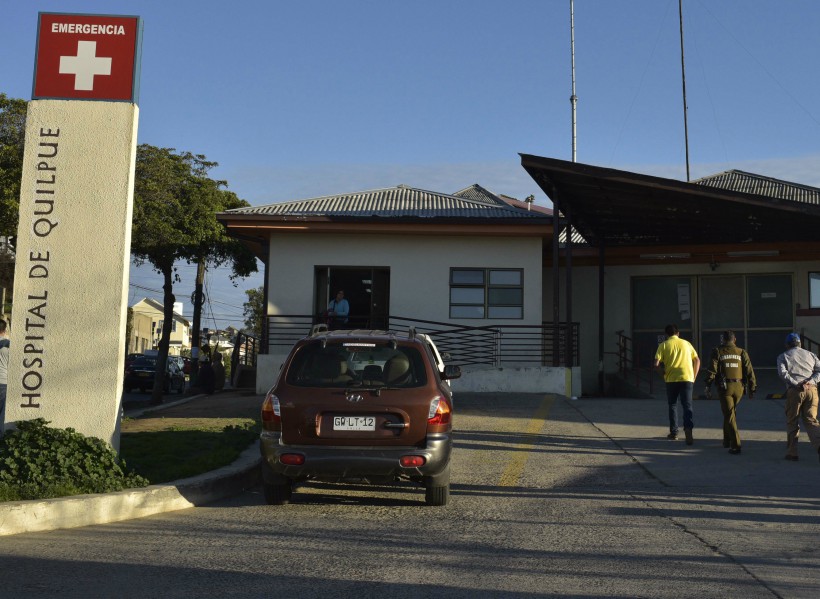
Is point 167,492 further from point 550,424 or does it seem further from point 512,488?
point 550,424

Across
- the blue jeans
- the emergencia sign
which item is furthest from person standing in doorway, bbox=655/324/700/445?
the emergencia sign

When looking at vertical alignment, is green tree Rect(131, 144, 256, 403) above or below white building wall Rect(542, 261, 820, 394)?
above

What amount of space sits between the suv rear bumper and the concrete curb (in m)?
1.02

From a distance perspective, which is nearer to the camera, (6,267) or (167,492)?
(167,492)

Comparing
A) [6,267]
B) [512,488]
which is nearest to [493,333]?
[512,488]

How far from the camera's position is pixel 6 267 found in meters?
32.0

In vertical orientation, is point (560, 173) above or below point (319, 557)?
above

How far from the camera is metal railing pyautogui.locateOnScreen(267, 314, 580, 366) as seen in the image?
20.8m

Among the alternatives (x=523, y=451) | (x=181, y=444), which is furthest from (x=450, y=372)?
(x=181, y=444)

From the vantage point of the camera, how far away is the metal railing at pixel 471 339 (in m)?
20.8

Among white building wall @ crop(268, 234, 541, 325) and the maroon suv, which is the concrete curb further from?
white building wall @ crop(268, 234, 541, 325)

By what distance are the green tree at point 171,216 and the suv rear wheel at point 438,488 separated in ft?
61.8

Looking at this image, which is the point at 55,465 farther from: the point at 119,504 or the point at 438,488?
the point at 438,488

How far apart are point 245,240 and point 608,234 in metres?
9.32
